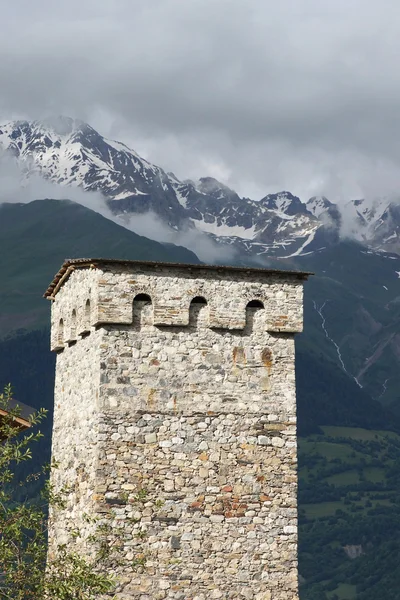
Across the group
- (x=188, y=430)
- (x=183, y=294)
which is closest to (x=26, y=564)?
(x=188, y=430)

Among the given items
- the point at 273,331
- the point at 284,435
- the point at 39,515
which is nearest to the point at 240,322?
the point at 273,331

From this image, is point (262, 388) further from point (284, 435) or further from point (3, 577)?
point (3, 577)

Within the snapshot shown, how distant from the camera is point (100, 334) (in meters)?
26.4

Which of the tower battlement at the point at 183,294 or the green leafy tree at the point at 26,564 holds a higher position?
the tower battlement at the point at 183,294

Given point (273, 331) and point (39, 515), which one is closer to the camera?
point (39, 515)

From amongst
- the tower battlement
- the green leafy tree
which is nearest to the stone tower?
the tower battlement

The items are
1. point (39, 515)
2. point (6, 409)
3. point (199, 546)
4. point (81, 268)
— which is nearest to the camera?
point (39, 515)

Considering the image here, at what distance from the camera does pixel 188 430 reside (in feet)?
86.7

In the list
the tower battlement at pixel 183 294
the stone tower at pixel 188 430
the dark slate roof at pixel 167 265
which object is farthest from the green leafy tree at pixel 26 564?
the dark slate roof at pixel 167 265

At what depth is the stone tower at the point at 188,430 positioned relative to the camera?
1017 inches

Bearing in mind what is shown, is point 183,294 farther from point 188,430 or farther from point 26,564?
point 26,564

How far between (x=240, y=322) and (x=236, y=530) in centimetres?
465

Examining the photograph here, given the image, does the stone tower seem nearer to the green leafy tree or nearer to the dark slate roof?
the dark slate roof

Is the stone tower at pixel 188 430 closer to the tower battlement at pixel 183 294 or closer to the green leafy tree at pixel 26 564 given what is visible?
the tower battlement at pixel 183 294
